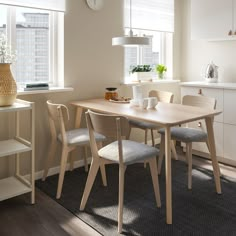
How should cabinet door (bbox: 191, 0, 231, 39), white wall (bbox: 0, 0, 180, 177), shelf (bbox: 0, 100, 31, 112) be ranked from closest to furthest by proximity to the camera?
1. shelf (bbox: 0, 100, 31, 112)
2. white wall (bbox: 0, 0, 180, 177)
3. cabinet door (bbox: 191, 0, 231, 39)

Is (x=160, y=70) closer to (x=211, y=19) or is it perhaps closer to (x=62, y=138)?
(x=211, y=19)

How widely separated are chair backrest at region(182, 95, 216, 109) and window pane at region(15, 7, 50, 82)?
5.00 feet

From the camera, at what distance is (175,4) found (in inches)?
176

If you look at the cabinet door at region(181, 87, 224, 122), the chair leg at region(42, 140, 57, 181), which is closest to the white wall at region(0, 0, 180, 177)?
the chair leg at region(42, 140, 57, 181)

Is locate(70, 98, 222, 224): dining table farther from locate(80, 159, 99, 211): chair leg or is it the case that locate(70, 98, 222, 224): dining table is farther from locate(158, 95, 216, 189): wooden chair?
locate(80, 159, 99, 211): chair leg

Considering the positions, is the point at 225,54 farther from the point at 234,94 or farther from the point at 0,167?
the point at 0,167

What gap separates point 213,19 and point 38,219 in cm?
299

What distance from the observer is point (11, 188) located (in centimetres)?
271

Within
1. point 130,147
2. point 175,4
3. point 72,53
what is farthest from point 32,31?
point 175,4

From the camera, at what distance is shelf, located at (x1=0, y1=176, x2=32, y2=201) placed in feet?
8.52

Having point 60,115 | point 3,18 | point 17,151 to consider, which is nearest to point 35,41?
point 3,18

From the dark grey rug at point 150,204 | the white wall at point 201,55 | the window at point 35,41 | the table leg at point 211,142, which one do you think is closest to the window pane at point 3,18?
the window at point 35,41

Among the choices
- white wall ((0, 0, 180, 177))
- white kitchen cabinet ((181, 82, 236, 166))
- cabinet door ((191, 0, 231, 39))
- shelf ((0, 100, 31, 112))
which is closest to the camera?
shelf ((0, 100, 31, 112))

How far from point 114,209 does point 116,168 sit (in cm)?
97
